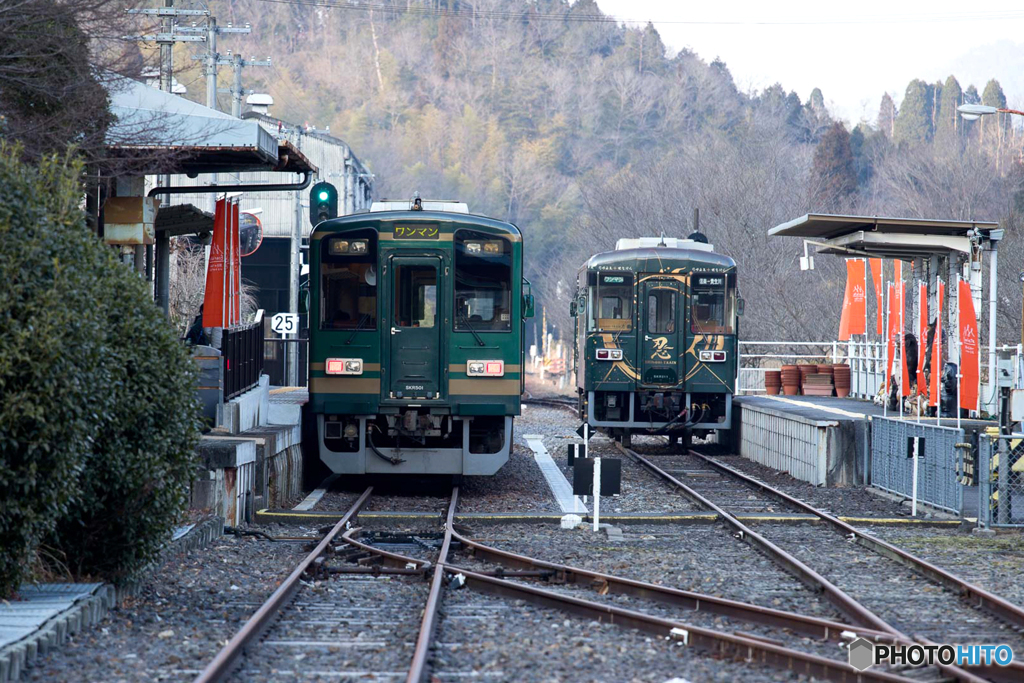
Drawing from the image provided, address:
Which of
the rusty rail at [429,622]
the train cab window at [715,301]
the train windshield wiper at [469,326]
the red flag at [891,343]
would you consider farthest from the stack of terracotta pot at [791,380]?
the rusty rail at [429,622]

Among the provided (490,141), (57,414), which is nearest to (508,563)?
(57,414)

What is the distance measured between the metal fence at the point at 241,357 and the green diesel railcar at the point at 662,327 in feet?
19.0

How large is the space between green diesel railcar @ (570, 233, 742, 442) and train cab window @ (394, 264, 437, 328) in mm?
6252

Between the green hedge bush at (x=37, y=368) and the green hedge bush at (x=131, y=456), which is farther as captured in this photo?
the green hedge bush at (x=131, y=456)

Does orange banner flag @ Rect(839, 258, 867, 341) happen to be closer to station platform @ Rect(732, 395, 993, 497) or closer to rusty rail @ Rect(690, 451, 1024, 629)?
station platform @ Rect(732, 395, 993, 497)

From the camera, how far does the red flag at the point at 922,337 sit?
18047 millimetres

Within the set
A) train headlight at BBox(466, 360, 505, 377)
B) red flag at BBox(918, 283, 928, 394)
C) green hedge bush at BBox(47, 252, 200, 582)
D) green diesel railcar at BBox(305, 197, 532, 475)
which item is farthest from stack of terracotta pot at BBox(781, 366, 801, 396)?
green hedge bush at BBox(47, 252, 200, 582)

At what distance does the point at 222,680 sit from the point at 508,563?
153 inches

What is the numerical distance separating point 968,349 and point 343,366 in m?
8.21

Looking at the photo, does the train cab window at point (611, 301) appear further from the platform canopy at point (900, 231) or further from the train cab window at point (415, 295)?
the train cab window at point (415, 295)

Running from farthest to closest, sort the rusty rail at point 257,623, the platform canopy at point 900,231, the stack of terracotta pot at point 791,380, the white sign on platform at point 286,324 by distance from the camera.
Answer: the stack of terracotta pot at point 791,380, the white sign on platform at point 286,324, the platform canopy at point 900,231, the rusty rail at point 257,623

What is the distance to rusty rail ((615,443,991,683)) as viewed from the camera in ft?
20.3

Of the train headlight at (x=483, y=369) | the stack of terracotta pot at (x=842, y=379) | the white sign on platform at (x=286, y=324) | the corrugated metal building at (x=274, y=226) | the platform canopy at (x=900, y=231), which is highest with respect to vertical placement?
the corrugated metal building at (x=274, y=226)

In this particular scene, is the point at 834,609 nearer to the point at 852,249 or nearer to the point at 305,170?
the point at 305,170
